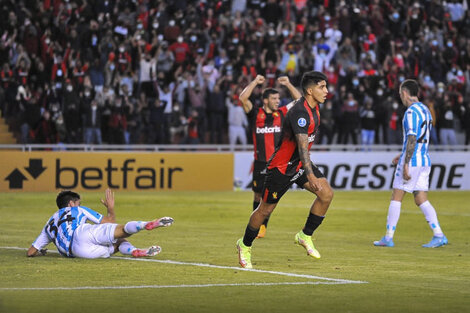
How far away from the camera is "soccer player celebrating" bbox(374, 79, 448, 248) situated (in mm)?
15516

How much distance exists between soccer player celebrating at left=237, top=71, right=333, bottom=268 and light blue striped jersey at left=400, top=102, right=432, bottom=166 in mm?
3129

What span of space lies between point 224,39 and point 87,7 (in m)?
4.46

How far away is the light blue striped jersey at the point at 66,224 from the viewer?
12.9m

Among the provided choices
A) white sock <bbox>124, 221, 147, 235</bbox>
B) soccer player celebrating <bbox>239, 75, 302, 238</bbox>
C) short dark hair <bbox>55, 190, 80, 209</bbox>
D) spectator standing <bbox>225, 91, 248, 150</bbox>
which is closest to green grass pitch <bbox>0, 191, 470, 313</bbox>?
white sock <bbox>124, 221, 147, 235</bbox>

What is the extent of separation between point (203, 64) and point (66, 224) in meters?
20.8

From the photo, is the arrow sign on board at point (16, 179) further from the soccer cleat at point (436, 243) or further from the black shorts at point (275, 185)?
the black shorts at point (275, 185)

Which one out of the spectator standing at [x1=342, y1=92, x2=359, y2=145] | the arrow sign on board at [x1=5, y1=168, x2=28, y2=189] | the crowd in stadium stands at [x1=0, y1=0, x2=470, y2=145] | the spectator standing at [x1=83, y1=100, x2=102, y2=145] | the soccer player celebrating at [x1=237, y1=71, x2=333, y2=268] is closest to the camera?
Result: the soccer player celebrating at [x1=237, y1=71, x2=333, y2=268]

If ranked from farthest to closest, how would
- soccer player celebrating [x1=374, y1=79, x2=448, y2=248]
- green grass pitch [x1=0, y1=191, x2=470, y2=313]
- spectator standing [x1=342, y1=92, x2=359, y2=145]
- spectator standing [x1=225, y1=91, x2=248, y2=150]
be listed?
spectator standing [x1=342, y1=92, x2=359, y2=145], spectator standing [x1=225, y1=91, x2=248, y2=150], soccer player celebrating [x1=374, y1=79, x2=448, y2=248], green grass pitch [x1=0, y1=191, x2=470, y2=313]

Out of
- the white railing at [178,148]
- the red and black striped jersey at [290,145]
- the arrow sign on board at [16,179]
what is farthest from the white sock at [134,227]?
the arrow sign on board at [16,179]

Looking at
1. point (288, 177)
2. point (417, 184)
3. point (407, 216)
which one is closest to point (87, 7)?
point (407, 216)

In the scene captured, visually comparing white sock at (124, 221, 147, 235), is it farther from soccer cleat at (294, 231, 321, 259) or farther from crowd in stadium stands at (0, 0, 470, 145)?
crowd in stadium stands at (0, 0, 470, 145)

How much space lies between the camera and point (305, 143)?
12.3m

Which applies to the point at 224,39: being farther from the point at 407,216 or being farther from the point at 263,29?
the point at 407,216

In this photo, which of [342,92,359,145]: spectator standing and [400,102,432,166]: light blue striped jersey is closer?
[400,102,432,166]: light blue striped jersey
